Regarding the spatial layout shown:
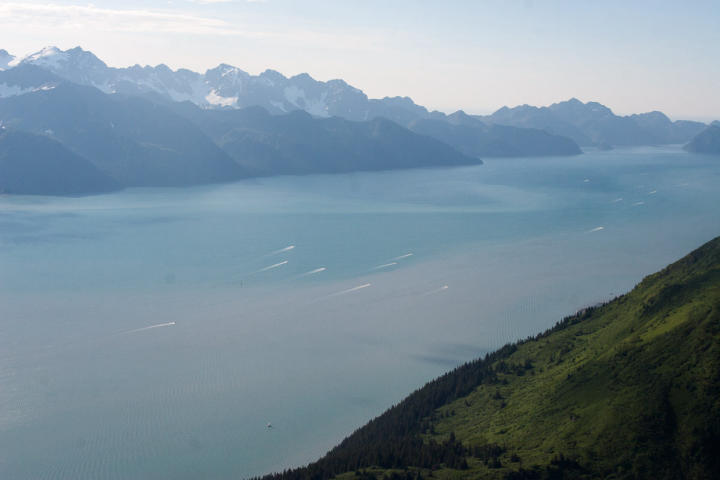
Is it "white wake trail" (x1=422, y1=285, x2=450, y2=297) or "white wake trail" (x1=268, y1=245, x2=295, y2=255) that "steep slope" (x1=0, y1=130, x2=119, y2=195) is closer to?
"white wake trail" (x1=268, y1=245, x2=295, y2=255)

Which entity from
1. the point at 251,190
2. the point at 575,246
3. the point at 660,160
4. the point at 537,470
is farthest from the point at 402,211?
the point at 660,160

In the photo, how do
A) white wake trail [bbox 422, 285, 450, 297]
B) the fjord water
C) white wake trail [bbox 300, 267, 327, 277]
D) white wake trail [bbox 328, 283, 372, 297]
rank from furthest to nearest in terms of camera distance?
white wake trail [bbox 300, 267, 327, 277] → white wake trail [bbox 422, 285, 450, 297] → white wake trail [bbox 328, 283, 372, 297] → the fjord water

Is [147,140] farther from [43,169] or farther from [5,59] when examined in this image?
[5,59]

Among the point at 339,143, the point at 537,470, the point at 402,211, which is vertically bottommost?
the point at 537,470

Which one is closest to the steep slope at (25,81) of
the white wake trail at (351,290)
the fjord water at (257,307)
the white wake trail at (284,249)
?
the fjord water at (257,307)

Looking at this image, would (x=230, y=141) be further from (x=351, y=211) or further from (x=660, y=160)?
(x=660, y=160)

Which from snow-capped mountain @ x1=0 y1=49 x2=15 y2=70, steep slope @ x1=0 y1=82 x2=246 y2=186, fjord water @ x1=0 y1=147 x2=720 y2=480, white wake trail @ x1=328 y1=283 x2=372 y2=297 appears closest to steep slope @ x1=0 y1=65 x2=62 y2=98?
steep slope @ x1=0 y1=82 x2=246 y2=186
